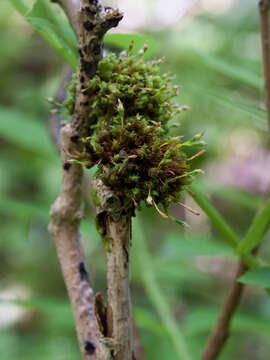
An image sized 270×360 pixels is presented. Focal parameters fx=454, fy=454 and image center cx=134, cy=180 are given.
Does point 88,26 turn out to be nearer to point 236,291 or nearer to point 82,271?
point 82,271

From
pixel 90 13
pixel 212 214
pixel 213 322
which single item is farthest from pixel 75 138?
pixel 213 322

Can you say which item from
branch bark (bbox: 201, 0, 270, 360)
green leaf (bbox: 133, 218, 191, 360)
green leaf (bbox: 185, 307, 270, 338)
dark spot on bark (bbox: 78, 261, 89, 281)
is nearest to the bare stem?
dark spot on bark (bbox: 78, 261, 89, 281)

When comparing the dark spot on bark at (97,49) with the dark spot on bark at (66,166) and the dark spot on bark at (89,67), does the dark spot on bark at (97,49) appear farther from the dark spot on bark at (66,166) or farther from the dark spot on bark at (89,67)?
the dark spot on bark at (66,166)

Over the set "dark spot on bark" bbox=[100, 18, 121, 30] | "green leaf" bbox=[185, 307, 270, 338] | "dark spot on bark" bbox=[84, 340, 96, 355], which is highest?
"dark spot on bark" bbox=[100, 18, 121, 30]

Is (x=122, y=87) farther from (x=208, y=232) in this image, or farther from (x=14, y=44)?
(x=14, y=44)

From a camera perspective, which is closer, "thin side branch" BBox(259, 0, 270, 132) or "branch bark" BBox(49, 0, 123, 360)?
"branch bark" BBox(49, 0, 123, 360)

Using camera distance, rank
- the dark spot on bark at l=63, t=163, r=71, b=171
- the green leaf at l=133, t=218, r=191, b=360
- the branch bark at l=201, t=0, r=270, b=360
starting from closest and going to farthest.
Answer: the dark spot on bark at l=63, t=163, r=71, b=171, the branch bark at l=201, t=0, r=270, b=360, the green leaf at l=133, t=218, r=191, b=360

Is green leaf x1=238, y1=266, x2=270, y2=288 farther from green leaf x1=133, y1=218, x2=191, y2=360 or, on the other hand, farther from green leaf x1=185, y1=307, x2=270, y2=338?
green leaf x1=185, y1=307, x2=270, y2=338
